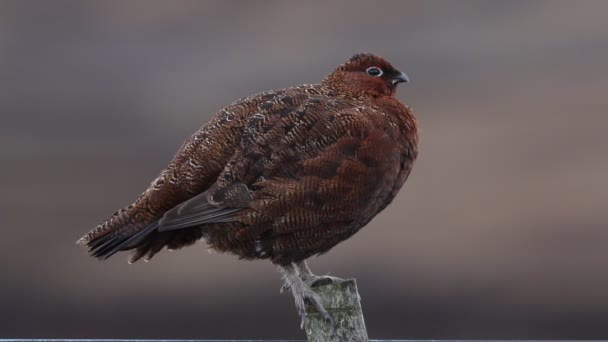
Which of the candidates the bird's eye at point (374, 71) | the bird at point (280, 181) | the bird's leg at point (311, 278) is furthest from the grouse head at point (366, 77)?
the bird's leg at point (311, 278)

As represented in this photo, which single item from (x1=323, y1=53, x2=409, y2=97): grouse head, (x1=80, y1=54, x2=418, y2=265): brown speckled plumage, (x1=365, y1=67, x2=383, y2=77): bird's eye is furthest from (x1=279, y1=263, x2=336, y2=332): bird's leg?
(x1=365, y1=67, x2=383, y2=77): bird's eye

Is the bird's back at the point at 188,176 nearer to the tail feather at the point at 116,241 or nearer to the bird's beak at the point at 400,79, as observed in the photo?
the tail feather at the point at 116,241

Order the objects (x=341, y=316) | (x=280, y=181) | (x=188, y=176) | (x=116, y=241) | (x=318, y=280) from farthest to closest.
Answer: (x=318, y=280) → (x=116, y=241) → (x=188, y=176) → (x=280, y=181) → (x=341, y=316)

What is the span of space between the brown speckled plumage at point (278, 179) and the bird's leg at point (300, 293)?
14 cm

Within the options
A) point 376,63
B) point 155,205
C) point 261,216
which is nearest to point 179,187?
point 155,205

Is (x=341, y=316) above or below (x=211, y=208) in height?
below

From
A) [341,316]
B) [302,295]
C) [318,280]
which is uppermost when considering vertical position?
[318,280]

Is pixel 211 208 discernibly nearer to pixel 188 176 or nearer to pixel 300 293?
pixel 188 176

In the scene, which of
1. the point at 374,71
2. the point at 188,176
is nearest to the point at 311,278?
the point at 188,176

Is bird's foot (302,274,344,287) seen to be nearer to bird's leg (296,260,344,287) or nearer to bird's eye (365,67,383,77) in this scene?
bird's leg (296,260,344,287)

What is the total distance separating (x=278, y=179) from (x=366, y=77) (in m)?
1.10

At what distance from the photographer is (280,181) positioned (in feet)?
19.8

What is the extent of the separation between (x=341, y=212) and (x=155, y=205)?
122 cm

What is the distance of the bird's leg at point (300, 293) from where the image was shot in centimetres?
570
